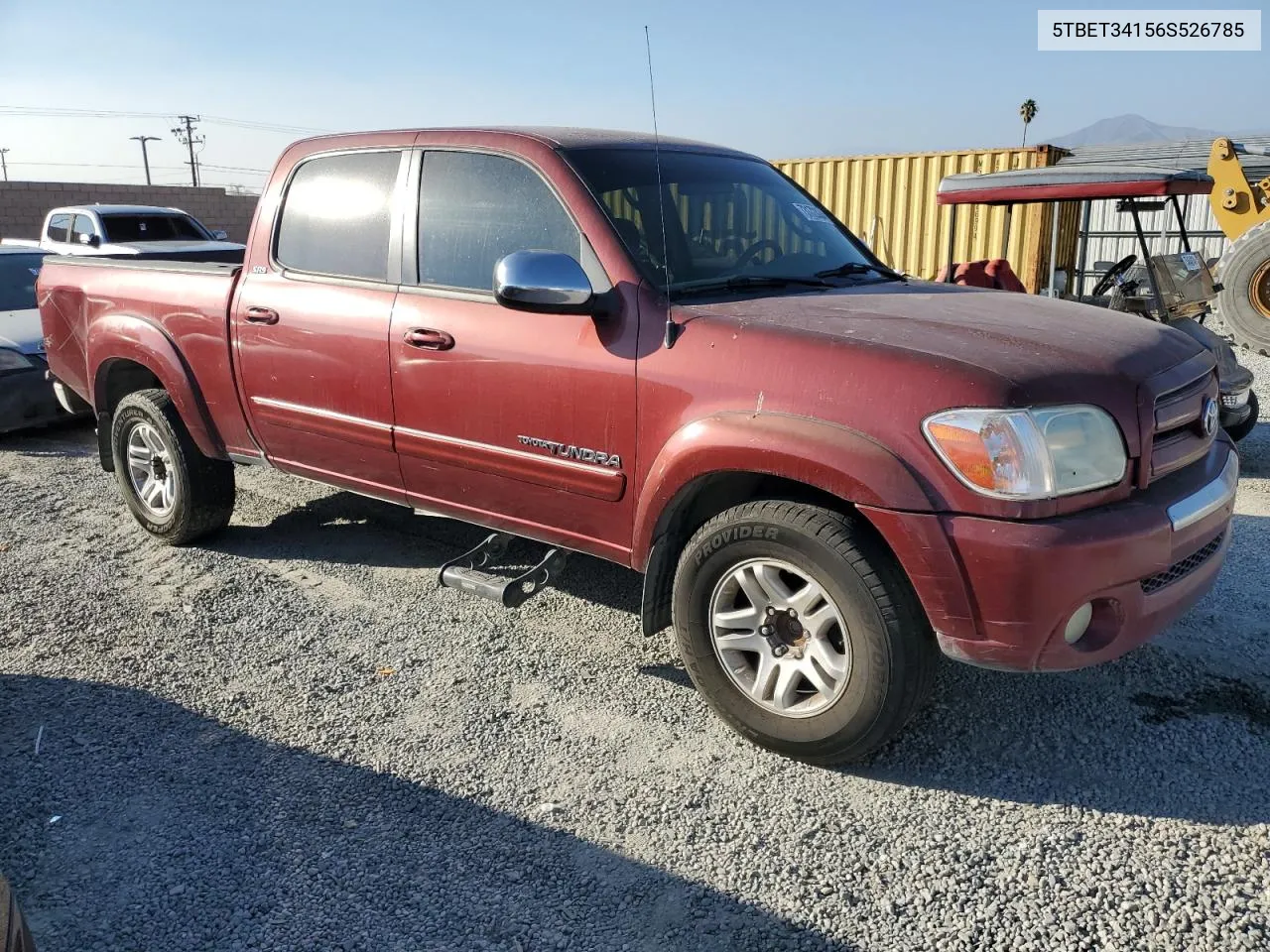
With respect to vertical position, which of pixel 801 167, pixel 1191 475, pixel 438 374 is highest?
pixel 801 167

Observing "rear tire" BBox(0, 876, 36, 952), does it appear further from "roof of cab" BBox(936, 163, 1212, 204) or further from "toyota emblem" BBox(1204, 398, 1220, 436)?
"roof of cab" BBox(936, 163, 1212, 204)

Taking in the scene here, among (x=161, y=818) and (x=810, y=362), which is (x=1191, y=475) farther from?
(x=161, y=818)

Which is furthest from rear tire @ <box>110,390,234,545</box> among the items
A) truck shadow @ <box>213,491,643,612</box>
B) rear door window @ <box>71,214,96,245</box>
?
rear door window @ <box>71,214,96,245</box>

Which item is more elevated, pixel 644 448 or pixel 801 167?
pixel 801 167

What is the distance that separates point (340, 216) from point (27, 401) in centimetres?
482

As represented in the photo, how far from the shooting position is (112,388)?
5434 millimetres

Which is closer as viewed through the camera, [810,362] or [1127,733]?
[810,362]

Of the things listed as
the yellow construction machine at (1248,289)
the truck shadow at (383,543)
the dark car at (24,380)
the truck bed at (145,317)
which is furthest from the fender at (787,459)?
the yellow construction machine at (1248,289)

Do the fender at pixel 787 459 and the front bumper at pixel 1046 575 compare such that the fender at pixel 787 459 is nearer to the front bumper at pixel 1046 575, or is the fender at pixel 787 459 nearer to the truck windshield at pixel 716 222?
the front bumper at pixel 1046 575

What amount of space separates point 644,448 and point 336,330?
5.10ft

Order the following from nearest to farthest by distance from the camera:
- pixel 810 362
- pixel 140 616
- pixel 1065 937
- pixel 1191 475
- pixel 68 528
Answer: pixel 1065 937 → pixel 810 362 → pixel 1191 475 → pixel 140 616 → pixel 68 528

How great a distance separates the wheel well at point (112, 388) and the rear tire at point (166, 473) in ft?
0.33

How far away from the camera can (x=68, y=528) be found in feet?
18.3

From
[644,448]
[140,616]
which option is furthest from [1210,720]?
[140,616]
